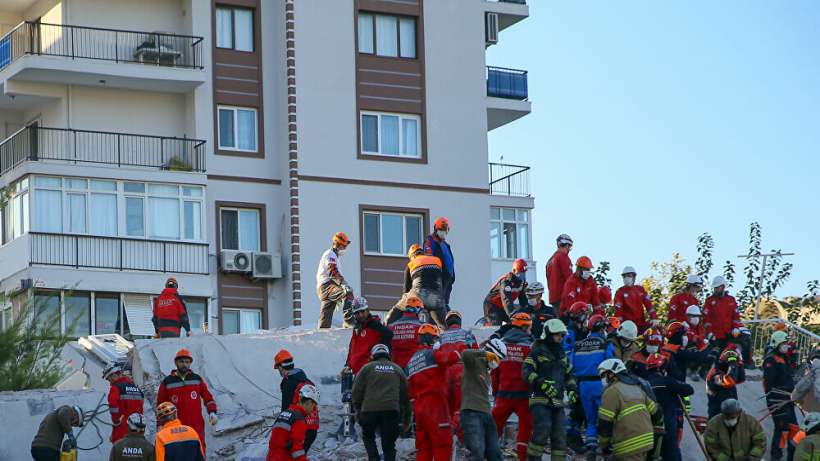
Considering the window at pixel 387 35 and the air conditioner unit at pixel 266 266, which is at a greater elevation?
the window at pixel 387 35

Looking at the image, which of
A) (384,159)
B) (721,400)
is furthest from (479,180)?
(721,400)

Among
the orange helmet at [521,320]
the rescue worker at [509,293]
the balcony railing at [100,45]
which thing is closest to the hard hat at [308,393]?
the orange helmet at [521,320]

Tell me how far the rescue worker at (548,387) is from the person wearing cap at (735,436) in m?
1.98

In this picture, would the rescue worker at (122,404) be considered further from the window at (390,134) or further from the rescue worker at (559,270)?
the window at (390,134)

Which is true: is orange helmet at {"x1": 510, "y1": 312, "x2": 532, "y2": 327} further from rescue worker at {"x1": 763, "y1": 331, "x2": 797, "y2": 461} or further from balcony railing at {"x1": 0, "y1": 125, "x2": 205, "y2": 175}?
balcony railing at {"x1": 0, "y1": 125, "x2": 205, "y2": 175}

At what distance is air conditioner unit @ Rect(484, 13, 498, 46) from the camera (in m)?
51.2

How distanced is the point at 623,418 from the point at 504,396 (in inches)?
82.6

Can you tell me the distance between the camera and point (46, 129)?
4575cm

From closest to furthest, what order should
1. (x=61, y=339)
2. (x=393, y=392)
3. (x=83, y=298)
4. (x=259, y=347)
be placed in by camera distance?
(x=393, y=392)
(x=259, y=347)
(x=61, y=339)
(x=83, y=298)

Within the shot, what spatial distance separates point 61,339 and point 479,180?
19259mm

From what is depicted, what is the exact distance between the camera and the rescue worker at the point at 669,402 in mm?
23922

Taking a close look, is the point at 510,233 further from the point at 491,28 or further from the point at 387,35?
the point at 387,35

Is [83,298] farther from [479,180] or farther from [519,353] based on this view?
[519,353]

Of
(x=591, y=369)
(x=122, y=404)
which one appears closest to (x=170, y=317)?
(x=122, y=404)
